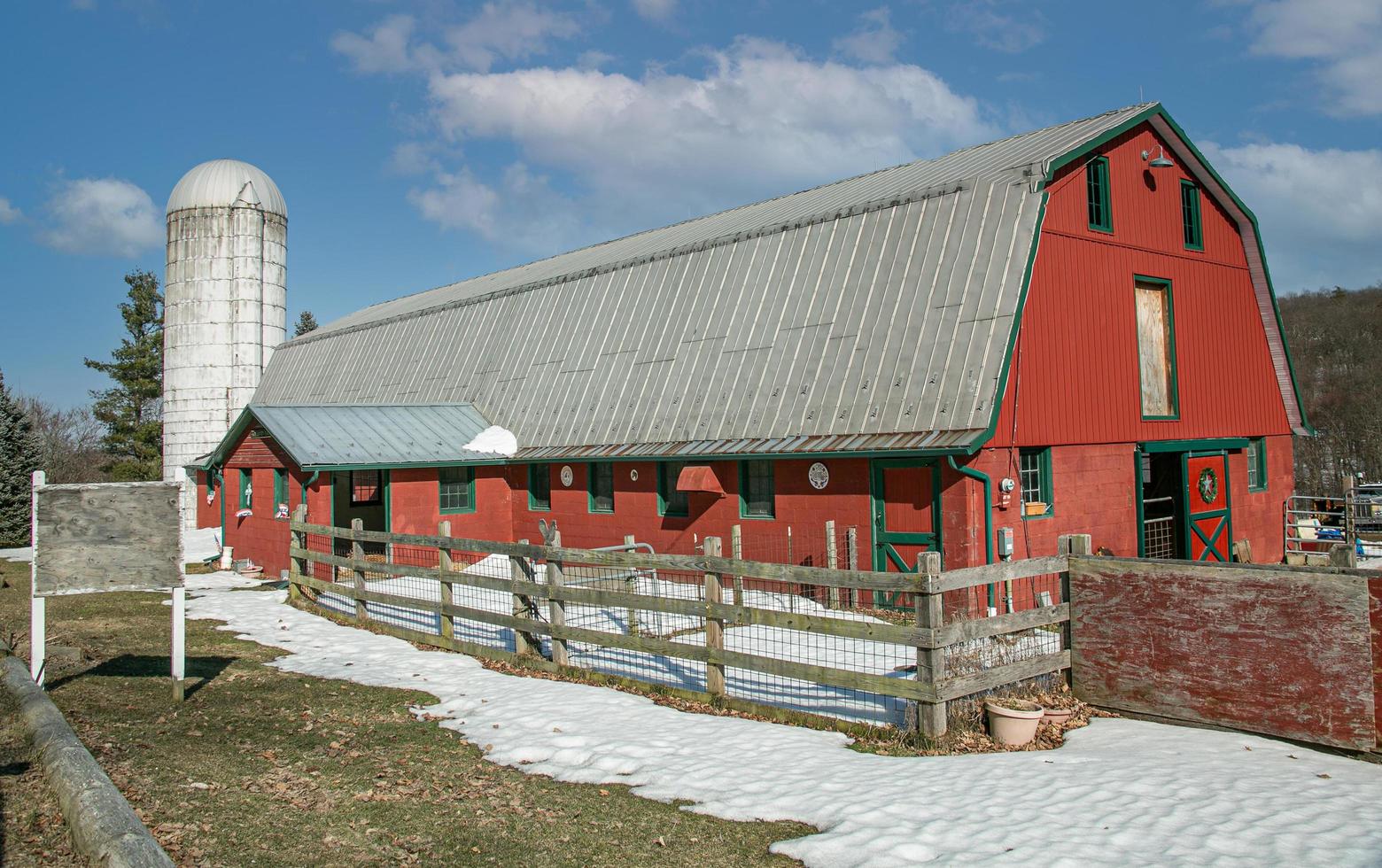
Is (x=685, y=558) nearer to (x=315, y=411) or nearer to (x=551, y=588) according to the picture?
(x=551, y=588)

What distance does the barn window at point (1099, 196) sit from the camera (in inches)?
672

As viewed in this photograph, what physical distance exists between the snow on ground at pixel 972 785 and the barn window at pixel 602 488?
10920 millimetres

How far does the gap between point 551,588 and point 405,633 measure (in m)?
3.74

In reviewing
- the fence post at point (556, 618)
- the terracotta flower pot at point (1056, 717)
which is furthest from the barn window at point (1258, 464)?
the fence post at point (556, 618)

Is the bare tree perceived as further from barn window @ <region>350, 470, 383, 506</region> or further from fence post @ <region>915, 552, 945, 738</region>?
fence post @ <region>915, 552, 945, 738</region>

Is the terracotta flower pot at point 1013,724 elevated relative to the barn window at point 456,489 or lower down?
lower down

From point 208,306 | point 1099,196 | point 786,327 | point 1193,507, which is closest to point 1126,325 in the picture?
point 1099,196

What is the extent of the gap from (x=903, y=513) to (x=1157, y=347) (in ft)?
22.3

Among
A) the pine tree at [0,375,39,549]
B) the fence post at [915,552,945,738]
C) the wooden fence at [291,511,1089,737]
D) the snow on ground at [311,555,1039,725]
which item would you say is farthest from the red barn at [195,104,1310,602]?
the pine tree at [0,375,39,549]

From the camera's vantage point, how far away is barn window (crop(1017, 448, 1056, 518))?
15758 mm

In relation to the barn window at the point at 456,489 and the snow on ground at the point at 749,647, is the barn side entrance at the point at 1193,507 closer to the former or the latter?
the snow on ground at the point at 749,647

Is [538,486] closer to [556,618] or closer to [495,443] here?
[495,443]

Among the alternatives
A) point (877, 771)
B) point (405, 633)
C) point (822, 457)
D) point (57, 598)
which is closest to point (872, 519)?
point (822, 457)

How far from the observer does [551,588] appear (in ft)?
36.3
